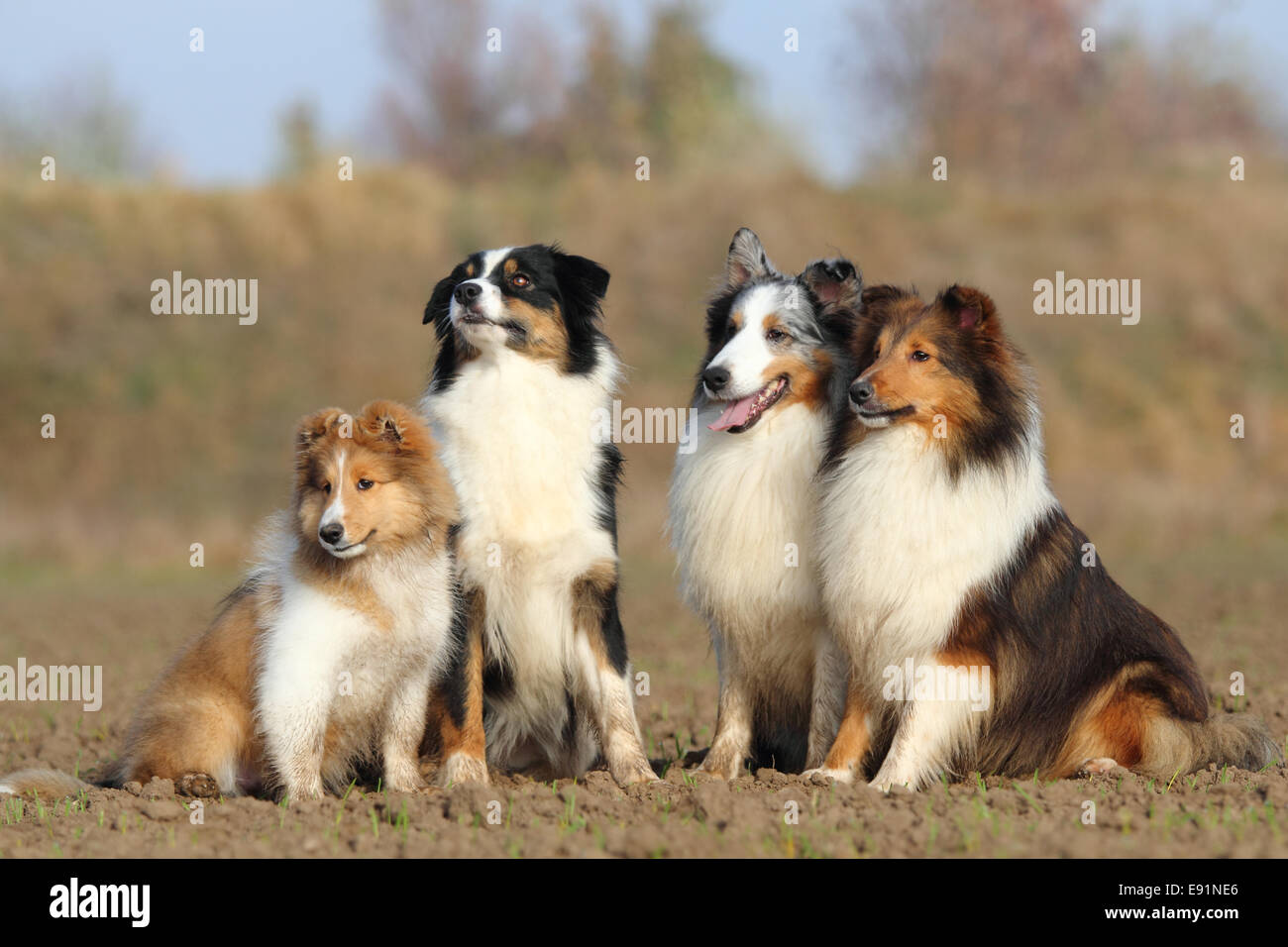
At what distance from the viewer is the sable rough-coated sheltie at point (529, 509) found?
622cm

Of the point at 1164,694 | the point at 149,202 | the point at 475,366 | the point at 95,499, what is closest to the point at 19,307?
the point at 149,202

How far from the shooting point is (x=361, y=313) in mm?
26531

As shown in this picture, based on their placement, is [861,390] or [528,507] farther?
[528,507]

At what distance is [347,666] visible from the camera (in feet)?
19.1

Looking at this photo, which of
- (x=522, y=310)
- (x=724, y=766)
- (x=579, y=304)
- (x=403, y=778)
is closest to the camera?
(x=403, y=778)

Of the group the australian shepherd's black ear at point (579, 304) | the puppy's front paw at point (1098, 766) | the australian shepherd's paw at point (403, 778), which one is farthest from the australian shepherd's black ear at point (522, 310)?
the puppy's front paw at point (1098, 766)

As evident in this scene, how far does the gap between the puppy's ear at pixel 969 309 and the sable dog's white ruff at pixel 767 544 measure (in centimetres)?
83

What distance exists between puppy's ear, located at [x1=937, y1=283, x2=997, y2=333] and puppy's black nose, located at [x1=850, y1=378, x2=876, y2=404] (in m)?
0.53

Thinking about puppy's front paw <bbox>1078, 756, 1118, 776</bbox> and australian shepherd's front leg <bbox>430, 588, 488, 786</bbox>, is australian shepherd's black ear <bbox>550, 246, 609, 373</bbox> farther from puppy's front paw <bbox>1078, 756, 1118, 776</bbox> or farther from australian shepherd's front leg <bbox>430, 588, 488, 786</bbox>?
puppy's front paw <bbox>1078, 756, 1118, 776</bbox>

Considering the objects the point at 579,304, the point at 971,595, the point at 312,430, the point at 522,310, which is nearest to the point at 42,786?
the point at 312,430

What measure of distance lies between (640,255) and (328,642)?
76.4 ft

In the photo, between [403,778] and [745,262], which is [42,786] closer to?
[403,778]

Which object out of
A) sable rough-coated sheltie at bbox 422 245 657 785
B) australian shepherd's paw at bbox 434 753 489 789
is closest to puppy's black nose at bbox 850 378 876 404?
sable rough-coated sheltie at bbox 422 245 657 785

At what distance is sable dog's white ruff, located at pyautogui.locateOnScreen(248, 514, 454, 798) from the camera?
5.73 m
